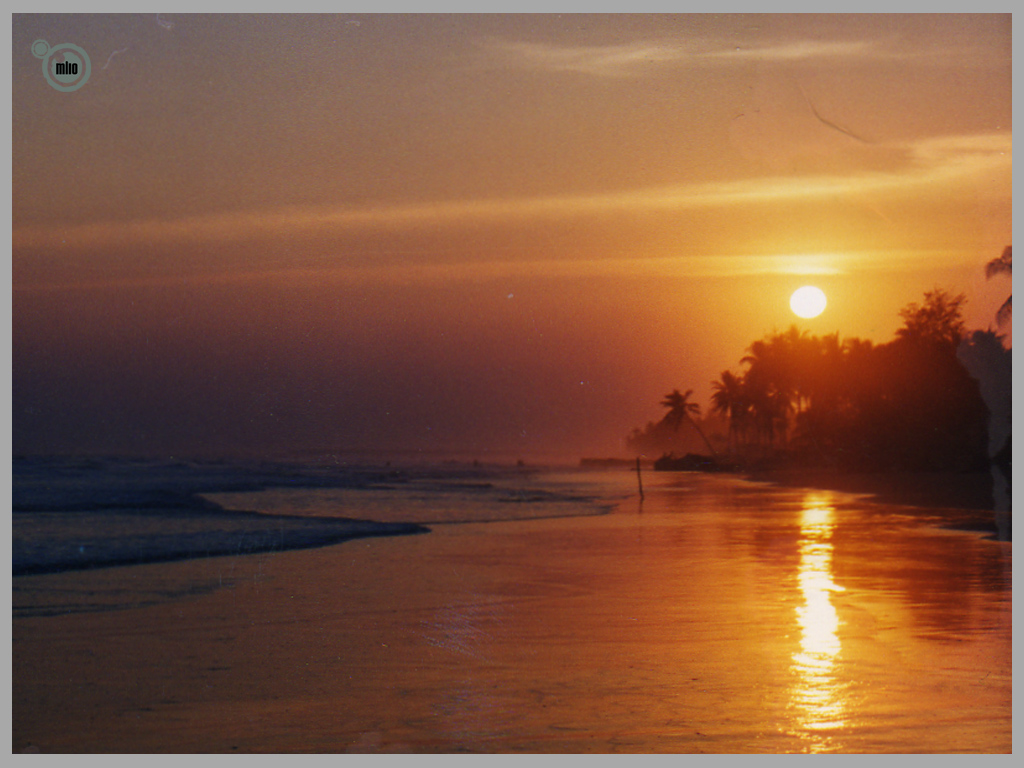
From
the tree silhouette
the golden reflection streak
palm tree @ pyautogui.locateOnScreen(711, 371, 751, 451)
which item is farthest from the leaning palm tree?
the tree silhouette

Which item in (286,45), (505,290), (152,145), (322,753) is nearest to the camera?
(322,753)

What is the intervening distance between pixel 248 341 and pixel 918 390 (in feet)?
22.6

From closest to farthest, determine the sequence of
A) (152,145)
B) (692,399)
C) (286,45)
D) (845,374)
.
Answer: (286,45) < (152,145) < (692,399) < (845,374)

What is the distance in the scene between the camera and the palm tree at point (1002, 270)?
5641 mm

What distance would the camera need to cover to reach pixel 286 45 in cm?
557

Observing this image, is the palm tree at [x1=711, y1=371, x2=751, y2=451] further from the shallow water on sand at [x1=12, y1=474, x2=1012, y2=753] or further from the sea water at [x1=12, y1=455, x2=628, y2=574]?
the sea water at [x1=12, y1=455, x2=628, y2=574]

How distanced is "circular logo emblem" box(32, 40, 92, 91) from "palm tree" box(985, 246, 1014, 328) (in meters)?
5.88

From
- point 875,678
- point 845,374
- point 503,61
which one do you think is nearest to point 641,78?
point 503,61

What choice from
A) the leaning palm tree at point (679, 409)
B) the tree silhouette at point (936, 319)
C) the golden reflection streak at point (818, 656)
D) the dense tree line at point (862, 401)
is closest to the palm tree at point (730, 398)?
the dense tree line at point (862, 401)

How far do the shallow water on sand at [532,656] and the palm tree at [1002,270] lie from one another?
1826 millimetres

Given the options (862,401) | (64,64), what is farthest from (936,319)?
(64,64)

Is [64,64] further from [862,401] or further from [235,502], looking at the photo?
[862,401]

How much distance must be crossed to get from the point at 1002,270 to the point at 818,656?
280cm

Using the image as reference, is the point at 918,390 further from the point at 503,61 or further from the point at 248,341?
the point at 248,341
